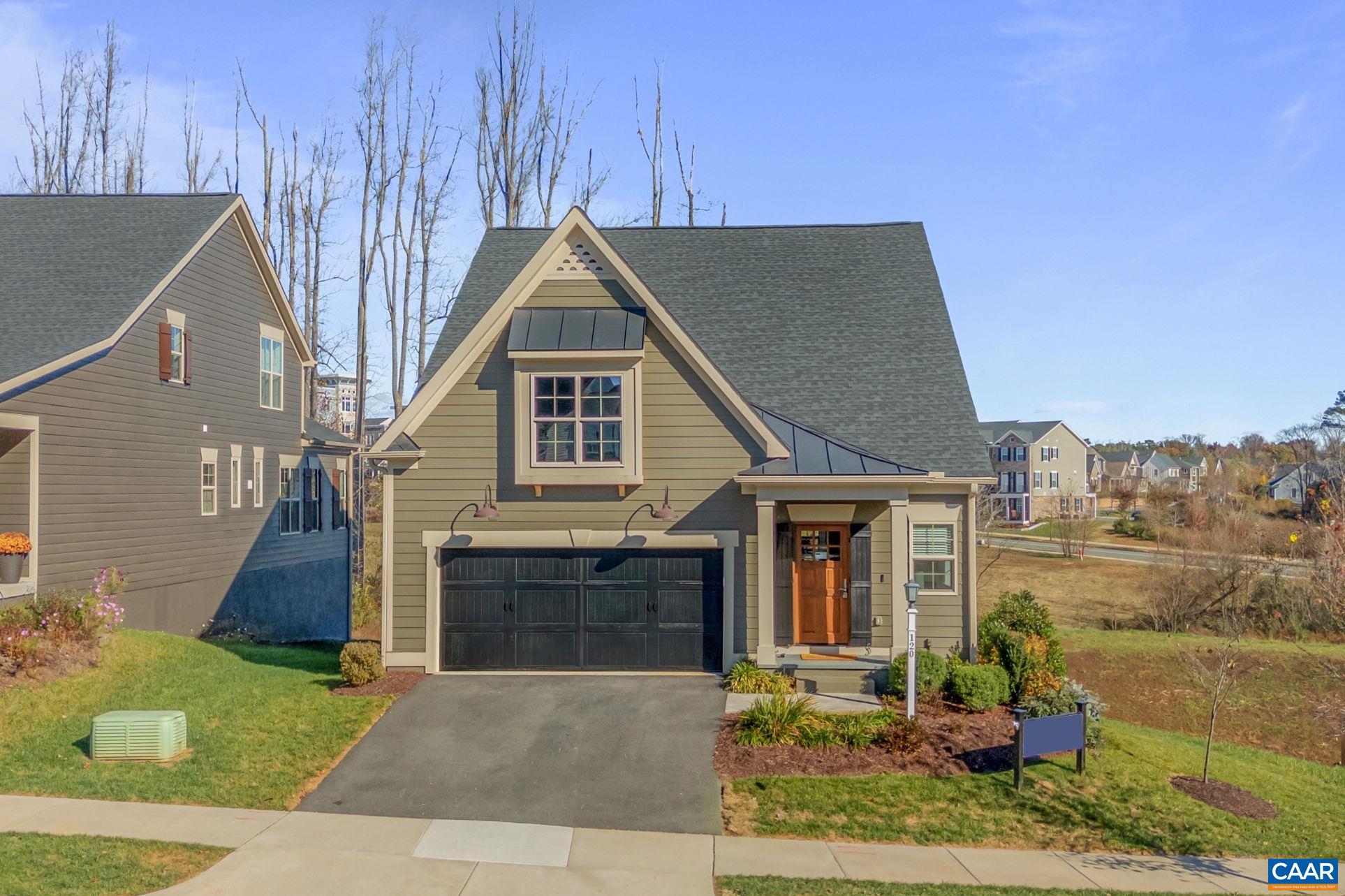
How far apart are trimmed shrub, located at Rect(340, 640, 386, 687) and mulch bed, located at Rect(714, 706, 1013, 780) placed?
20.0 ft

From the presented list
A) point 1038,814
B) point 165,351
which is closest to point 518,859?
point 1038,814

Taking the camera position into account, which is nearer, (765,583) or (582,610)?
(765,583)

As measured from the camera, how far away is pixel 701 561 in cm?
1625

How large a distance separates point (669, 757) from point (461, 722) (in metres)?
3.35

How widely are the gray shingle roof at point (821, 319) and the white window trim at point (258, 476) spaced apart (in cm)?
896

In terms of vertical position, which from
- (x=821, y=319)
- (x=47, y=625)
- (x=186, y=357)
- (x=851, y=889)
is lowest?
(x=851, y=889)

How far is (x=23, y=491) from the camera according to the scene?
17.1m

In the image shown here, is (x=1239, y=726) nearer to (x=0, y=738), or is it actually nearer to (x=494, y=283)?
(x=494, y=283)

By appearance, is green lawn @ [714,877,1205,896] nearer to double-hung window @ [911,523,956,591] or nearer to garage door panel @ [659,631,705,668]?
garage door panel @ [659,631,705,668]

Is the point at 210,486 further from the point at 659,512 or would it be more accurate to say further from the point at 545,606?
the point at 659,512

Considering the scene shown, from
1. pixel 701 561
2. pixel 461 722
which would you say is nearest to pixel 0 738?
pixel 461 722

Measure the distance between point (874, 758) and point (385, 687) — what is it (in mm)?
7976

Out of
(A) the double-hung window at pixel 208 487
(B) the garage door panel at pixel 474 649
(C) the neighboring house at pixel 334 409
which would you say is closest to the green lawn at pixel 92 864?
(B) the garage door panel at pixel 474 649

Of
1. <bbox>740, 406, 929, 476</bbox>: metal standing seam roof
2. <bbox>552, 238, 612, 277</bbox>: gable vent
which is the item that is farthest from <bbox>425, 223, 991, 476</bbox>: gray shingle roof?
<bbox>552, 238, 612, 277</bbox>: gable vent
